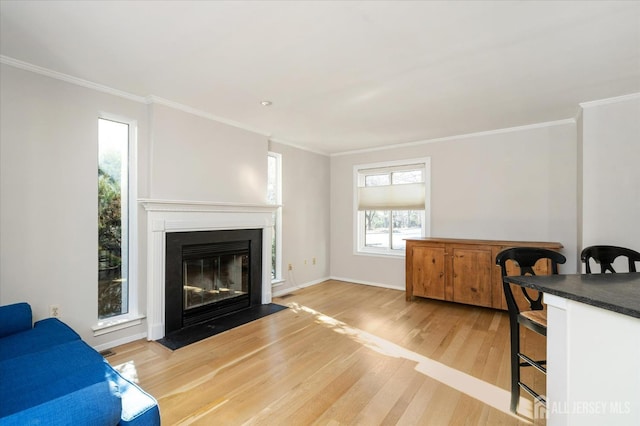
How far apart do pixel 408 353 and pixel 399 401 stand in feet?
2.47

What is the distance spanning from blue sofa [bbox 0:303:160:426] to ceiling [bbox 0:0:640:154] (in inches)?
77.4

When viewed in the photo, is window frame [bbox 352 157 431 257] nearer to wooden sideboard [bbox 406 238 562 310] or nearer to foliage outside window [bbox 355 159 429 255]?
foliage outside window [bbox 355 159 429 255]

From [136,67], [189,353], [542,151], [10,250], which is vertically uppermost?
[136,67]

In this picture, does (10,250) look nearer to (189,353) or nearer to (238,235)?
(189,353)

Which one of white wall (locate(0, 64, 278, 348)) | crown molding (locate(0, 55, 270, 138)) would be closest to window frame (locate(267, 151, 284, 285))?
crown molding (locate(0, 55, 270, 138))

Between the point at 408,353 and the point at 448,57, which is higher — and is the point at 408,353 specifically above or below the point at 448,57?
below

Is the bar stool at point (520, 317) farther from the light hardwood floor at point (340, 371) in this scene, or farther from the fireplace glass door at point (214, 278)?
the fireplace glass door at point (214, 278)

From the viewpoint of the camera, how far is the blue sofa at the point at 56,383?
1.08 metres

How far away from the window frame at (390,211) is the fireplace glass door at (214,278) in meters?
2.27

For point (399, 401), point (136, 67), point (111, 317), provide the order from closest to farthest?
point (399, 401) < point (136, 67) < point (111, 317)

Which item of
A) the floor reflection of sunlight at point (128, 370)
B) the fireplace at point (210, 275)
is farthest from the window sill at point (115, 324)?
the floor reflection of sunlight at point (128, 370)

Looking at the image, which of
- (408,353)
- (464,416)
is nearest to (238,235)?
(408,353)

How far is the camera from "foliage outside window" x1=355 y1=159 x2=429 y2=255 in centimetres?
495

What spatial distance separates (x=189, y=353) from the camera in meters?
2.76
